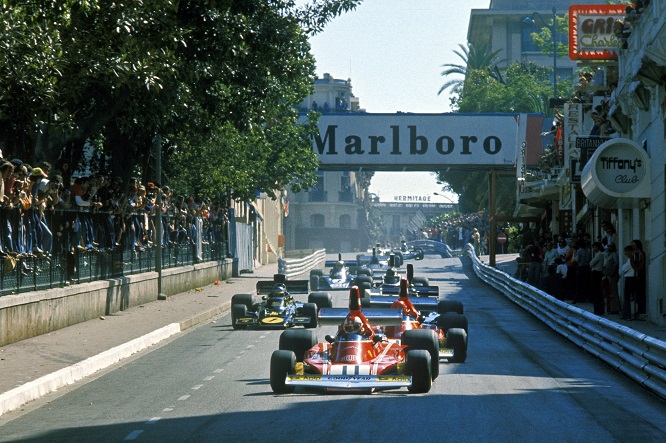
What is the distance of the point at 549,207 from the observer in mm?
57500

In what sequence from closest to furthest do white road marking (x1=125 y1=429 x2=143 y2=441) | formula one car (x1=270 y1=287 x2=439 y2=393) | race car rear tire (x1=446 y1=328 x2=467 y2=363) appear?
white road marking (x1=125 y1=429 x2=143 y2=441), formula one car (x1=270 y1=287 x2=439 y2=393), race car rear tire (x1=446 y1=328 x2=467 y2=363)

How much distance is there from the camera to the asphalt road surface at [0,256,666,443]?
10344 millimetres

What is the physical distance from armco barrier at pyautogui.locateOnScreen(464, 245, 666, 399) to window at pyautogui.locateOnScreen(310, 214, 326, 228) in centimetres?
10744

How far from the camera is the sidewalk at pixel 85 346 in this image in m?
14.2

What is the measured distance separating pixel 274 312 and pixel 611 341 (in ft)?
27.8

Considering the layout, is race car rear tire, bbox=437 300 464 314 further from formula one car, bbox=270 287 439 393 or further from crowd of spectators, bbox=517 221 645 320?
formula one car, bbox=270 287 439 393

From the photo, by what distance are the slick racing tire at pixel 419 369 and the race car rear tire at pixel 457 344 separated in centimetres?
362

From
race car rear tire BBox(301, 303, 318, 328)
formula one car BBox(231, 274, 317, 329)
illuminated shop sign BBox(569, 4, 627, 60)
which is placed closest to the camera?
race car rear tire BBox(301, 303, 318, 328)

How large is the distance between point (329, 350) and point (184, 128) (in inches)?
610

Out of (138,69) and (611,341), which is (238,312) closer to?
(138,69)

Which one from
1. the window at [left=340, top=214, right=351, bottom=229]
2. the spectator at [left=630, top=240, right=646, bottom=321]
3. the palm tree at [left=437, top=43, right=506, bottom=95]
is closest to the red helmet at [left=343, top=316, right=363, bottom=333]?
the spectator at [left=630, top=240, right=646, bottom=321]

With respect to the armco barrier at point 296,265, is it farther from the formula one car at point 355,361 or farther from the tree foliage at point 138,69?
the formula one car at point 355,361

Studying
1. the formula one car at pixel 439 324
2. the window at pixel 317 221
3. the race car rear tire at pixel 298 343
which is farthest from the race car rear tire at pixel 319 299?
the window at pixel 317 221

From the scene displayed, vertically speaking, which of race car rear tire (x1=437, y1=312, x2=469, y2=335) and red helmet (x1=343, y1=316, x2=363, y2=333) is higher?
red helmet (x1=343, y1=316, x2=363, y2=333)
